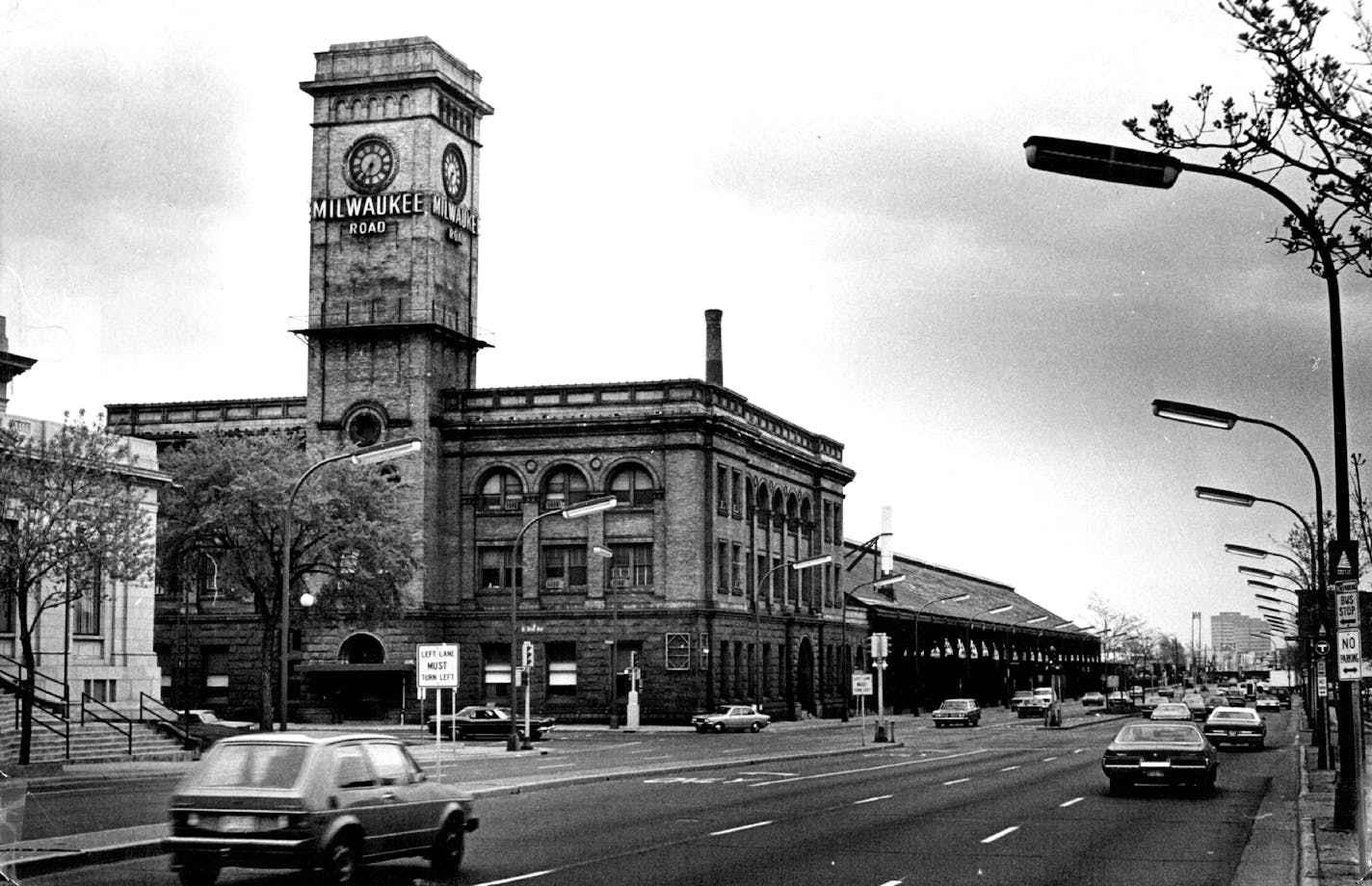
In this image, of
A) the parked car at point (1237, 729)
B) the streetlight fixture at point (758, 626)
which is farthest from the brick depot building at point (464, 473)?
the parked car at point (1237, 729)

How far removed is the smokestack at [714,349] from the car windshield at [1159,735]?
54829 millimetres

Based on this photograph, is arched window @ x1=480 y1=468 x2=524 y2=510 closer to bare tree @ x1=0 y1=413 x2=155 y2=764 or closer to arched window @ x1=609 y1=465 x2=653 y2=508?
arched window @ x1=609 y1=465 x2=653 y2=508

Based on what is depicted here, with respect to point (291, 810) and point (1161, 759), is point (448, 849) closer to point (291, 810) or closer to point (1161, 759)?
point (291, 810)

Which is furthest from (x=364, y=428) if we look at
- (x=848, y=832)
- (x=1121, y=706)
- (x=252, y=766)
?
(x=252, y=766)

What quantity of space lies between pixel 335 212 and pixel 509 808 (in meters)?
56.0

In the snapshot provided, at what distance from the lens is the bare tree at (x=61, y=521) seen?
35000mm

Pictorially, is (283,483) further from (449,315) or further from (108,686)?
(449,315)

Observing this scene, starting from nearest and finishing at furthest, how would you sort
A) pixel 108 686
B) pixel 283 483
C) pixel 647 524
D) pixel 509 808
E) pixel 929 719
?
pixel 509 808 < pixel 108 686 < pixel 283 483 < pixel 647 524 < pixel 929 719

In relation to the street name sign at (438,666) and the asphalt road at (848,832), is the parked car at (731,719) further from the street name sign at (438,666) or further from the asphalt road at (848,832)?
the street name sign at (438,666)

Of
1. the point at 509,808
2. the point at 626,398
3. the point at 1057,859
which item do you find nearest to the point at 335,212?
the point at 626,398

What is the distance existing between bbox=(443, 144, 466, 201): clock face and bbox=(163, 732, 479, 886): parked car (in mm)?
63741

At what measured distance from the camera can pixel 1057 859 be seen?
1978cm

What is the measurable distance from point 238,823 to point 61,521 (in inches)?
881

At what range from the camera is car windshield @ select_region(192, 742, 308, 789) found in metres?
15.7
